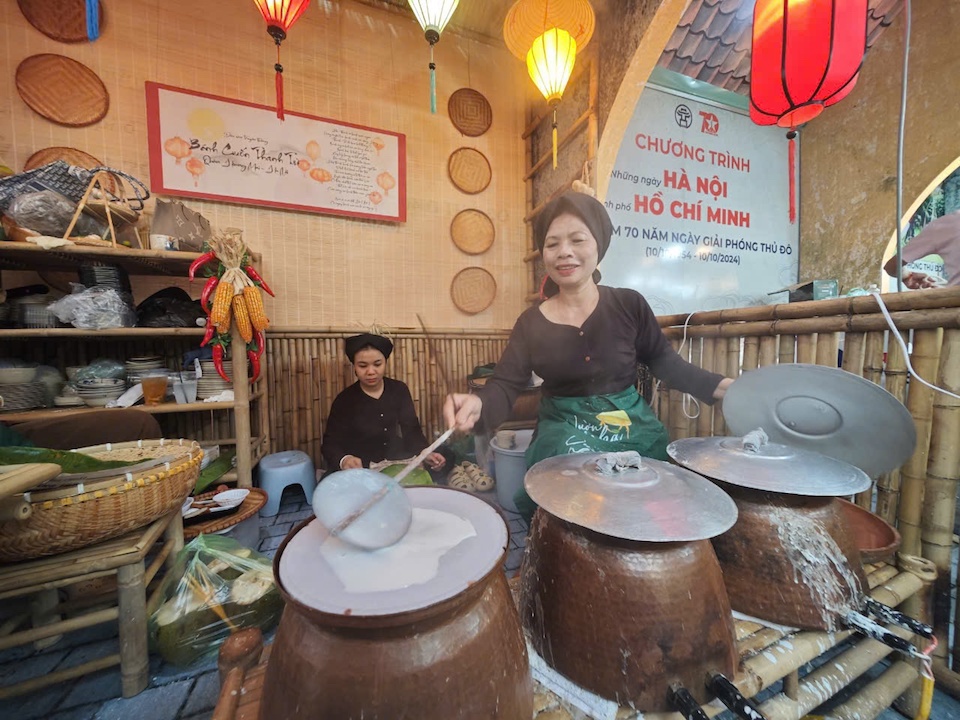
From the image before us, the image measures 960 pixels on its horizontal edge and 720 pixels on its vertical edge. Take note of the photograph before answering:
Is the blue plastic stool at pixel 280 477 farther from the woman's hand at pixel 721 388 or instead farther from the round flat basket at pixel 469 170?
the round flat basket at pixel 469 170

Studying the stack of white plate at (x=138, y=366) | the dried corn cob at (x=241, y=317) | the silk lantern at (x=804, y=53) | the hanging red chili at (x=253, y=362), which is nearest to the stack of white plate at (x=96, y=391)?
the stack of white plate at (x=138, y=366)

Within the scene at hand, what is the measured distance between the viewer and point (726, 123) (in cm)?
422

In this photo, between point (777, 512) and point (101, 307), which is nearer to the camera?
point (777, 512)

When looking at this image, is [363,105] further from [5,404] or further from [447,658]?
[447,658]

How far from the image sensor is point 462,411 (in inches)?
48.7

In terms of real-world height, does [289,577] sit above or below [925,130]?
below

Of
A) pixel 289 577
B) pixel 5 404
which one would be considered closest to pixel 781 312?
pixel 289 577

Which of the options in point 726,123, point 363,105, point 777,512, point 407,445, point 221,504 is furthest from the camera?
point 726,123

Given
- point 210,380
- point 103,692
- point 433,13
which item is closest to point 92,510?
point 103,692

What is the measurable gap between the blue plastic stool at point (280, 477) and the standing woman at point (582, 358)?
6.46 feet

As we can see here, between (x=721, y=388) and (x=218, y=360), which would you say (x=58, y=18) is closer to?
(x=218, y=360)

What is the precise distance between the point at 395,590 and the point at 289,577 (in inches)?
6.8

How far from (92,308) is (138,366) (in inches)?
19.4

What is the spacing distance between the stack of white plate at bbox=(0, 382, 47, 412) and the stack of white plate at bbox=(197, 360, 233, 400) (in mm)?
912
